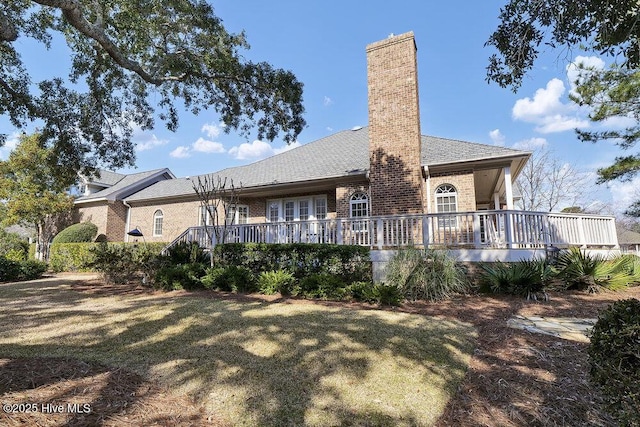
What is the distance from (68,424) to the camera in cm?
252

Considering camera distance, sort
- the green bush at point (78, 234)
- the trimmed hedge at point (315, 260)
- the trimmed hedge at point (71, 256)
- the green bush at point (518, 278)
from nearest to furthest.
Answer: the green bush at point (518, 278), the trimmed hedge at point (315, 260), the trimmed hedge at point (71, 256), the green bush at point (78, 234)

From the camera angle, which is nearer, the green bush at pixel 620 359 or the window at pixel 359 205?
the green bush at pixel 620 359

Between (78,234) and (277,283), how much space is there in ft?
55.8

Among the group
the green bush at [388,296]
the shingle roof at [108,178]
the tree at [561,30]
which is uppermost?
the shingle roof at [108,178]

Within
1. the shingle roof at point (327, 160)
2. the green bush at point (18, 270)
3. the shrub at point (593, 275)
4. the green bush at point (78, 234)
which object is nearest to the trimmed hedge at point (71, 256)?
the green bush at point (78, 234)

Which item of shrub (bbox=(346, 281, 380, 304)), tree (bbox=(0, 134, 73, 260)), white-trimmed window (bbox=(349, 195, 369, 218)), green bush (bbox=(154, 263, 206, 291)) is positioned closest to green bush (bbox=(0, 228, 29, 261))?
tree (bbox=(0, 134, 73, 260))

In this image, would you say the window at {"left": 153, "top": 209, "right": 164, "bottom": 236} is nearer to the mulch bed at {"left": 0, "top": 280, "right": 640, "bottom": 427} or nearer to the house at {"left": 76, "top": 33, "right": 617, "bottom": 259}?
the house at {"left": 76, "top": 33, "right": 617, "bottom": 259}

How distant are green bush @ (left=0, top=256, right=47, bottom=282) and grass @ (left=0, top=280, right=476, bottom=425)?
740 cm

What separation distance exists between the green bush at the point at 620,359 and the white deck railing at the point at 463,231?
6.23 meters

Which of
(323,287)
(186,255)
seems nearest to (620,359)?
(323,287)

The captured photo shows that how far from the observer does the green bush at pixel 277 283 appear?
7.98 meters

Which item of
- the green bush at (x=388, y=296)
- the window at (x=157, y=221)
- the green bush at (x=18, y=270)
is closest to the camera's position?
the green bush at (x=388, y=296)

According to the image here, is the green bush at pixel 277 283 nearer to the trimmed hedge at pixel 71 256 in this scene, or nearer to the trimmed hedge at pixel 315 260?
the trimmed hedge at pixel 315 260

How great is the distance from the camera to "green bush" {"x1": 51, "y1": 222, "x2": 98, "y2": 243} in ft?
61.0
